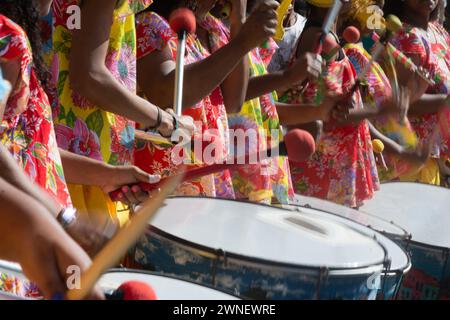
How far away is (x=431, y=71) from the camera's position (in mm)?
4312

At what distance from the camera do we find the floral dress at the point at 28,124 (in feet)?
5.41

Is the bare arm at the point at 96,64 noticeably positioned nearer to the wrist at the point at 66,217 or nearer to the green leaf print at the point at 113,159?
the green leaf print at the point at 113,159

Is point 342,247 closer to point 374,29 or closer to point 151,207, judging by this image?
point 151,207

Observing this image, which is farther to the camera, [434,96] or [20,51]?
[434,96]

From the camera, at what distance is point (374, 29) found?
13.4 ft

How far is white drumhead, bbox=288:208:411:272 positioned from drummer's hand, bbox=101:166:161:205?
60 centimetres

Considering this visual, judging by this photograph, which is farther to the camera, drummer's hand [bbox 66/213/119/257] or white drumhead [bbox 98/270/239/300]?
white drumhead [bbox 98/270/239/300]

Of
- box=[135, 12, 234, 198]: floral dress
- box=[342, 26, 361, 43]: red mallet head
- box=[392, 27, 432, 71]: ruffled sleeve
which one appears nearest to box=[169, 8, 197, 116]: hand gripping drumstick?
box=[135, 12, 234, 198]: floral dress

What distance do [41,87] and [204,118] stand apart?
0.87 meters

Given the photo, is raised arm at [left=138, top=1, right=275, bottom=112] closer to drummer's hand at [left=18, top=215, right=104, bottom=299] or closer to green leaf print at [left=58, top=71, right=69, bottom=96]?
green leaf print at [left=58, top=71, right=69, bottom=96]

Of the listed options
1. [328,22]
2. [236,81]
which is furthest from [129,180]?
[328,22]

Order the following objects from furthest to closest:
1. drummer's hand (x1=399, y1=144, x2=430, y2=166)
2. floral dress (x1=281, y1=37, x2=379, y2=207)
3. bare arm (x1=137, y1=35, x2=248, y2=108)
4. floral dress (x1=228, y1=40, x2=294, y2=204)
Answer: drummer's hand (x1=399, y1=144, x2=430, y2=166) < floral dress (x1=281, y1=37, x2=379, y2=207) < floral dress (x1=228, y1=40, x2=294, y2=204) < bare arm (x1=137, y1=35, x2=248, y2=108)

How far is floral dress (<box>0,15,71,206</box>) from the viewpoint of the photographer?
5.41 feet
